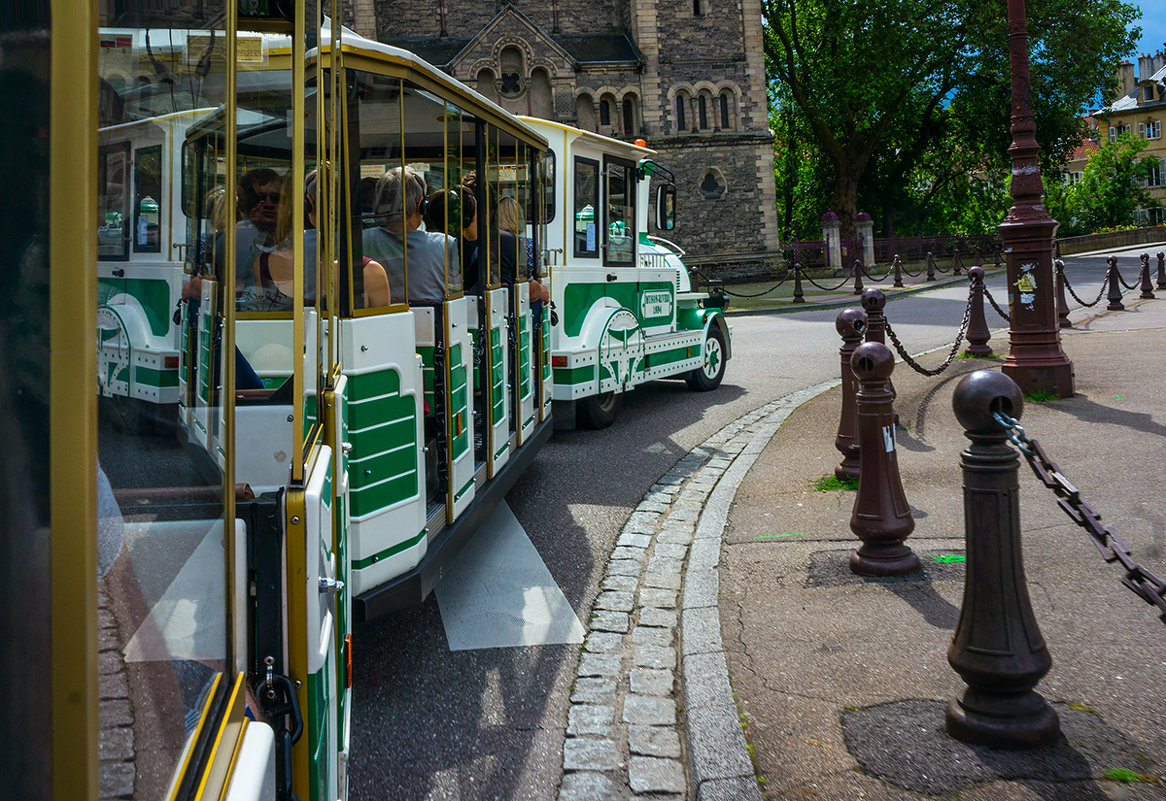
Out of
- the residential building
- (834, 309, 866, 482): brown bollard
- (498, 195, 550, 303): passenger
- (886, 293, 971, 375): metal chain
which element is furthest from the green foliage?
(498, 195, 550, 303): passenger

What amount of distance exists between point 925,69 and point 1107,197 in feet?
87.3

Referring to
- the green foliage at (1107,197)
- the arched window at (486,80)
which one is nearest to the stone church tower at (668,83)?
the arched window at (486,80)

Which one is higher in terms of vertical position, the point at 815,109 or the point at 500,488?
the point at 815,109

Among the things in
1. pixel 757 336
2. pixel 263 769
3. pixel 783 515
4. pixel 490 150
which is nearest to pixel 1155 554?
pixel 783 515

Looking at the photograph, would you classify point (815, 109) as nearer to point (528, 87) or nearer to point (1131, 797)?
point (528, 87)

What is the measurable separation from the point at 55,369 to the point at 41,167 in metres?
0.16

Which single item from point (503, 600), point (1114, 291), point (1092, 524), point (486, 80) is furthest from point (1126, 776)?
point (486, 80)

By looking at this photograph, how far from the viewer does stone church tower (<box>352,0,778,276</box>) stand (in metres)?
43.2

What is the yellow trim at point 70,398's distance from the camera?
0.85 meters

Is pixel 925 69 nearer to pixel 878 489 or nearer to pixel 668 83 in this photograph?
pixel 668 83

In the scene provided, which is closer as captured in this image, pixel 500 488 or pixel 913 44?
pixel 500 488

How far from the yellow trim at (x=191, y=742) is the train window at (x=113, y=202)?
53cm

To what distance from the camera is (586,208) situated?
9.91 metres

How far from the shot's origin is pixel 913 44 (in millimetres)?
43250
